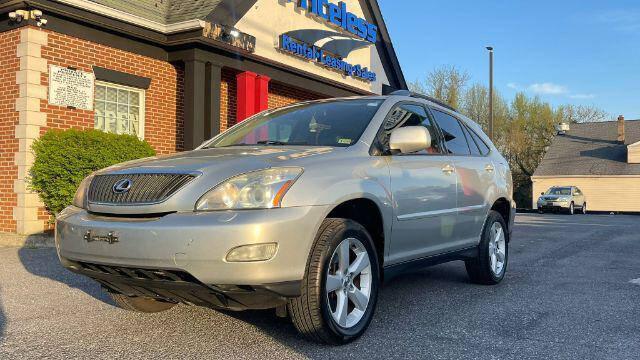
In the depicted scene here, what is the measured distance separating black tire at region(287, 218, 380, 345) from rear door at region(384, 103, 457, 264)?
Result: 0.74m

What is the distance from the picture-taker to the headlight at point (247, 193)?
3.21 metres

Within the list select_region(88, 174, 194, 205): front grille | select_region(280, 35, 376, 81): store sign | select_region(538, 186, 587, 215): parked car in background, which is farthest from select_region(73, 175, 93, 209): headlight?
select_region(538, 186, 587, 215): parked car in background

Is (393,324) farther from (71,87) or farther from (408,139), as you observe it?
(71,87)

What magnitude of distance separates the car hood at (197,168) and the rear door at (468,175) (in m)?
1.69

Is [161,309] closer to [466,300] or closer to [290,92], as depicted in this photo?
[466,300]

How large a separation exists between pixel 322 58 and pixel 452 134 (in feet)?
31.9

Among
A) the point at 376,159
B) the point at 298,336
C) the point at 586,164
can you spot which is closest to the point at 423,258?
the point at 376,159

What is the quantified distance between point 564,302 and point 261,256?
10.1ft

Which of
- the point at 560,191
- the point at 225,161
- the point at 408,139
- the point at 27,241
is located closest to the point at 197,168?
the point at 225,161

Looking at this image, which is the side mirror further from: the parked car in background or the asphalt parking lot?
the parked car in background

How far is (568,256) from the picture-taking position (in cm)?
801

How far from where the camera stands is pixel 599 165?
1481 inches

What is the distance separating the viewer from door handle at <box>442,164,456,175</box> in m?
4.86

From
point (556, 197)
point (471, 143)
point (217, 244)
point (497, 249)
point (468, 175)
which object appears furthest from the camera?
point (556, 197)
